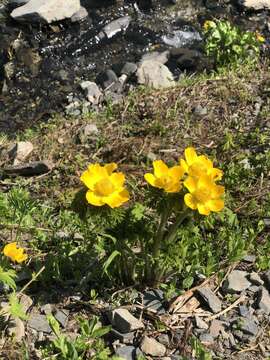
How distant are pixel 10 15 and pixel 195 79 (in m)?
2.33

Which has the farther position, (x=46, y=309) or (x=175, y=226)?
(x=46, y=309)

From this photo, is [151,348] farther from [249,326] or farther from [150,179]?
[150,179]

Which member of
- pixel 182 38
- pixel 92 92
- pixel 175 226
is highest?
pixel 175 226

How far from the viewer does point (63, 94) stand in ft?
17.1

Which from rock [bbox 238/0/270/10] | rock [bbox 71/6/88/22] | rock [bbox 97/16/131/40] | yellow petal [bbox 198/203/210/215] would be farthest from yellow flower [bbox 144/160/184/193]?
rock [bbox 238/0/270/10]

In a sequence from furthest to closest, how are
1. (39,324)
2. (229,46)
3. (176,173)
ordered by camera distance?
(229,46) → (39,324) → (176,173)

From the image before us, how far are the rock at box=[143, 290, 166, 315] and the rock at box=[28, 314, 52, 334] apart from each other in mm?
461

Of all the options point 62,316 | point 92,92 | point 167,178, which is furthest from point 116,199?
point 92,92

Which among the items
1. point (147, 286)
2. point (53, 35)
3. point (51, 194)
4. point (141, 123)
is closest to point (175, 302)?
point (147, 286)

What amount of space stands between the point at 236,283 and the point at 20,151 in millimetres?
1767

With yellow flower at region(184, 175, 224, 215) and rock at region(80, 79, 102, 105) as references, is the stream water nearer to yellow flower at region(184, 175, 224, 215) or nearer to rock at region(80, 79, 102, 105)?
rock at region(80, 79, 102, 105)

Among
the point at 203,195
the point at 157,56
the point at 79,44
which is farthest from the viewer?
the point at 79,44

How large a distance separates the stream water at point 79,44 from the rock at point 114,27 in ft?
0.03

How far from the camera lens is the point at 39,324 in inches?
110
